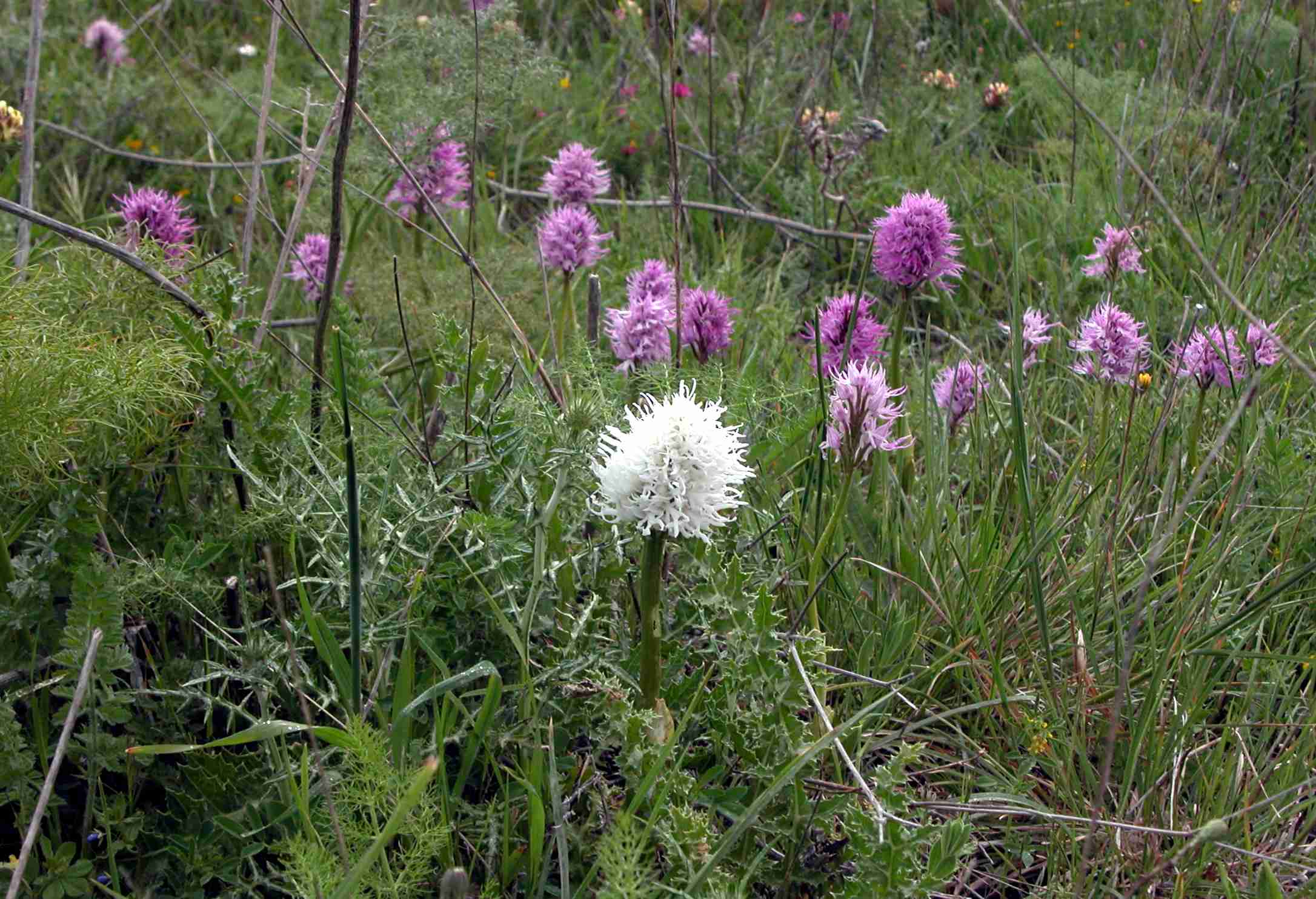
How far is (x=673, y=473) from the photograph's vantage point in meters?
1.20

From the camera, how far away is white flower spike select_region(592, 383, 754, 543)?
1.20m

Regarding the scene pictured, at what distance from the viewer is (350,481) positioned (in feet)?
3.72

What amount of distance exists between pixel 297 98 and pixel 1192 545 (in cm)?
261

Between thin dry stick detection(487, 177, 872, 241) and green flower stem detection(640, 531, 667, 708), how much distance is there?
1854mm

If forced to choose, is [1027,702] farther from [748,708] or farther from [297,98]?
[297,98]

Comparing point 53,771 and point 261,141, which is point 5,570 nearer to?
point 53,771

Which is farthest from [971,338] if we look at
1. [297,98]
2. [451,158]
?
[297,98]

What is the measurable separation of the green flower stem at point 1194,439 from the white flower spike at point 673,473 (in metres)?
1.05

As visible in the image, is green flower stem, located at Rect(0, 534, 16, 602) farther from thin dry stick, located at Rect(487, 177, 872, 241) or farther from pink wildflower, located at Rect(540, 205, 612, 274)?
thin dry stick, located at Rect(487, 177, 872, 241)

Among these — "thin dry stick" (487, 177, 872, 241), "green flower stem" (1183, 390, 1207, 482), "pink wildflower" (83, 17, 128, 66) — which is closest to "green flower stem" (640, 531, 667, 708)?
"green flower stem" (1183, 390, 1207, 482)

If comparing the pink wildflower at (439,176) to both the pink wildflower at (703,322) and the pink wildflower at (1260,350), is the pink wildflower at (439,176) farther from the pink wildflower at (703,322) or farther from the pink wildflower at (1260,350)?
the pink wildflower at (1260,350)

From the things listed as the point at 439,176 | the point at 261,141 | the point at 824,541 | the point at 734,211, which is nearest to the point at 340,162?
the point at 261,141

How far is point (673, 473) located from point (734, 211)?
215 centimetres

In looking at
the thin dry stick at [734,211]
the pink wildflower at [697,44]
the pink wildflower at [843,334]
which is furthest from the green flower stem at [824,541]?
the pink wildflower at [697,44]
